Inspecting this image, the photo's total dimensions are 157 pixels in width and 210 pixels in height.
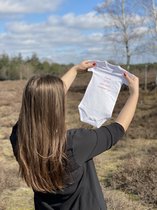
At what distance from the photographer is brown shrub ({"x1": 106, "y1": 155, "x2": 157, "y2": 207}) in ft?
21.1

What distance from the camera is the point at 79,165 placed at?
2541 millimetres

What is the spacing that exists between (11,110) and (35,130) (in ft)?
58.2

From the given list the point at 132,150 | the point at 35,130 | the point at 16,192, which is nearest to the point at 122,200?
the point at 16,192

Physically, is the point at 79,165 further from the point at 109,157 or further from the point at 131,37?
the point at 131,37

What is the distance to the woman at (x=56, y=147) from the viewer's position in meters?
2.43

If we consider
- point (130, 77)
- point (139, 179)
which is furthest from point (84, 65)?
point (139, 179)

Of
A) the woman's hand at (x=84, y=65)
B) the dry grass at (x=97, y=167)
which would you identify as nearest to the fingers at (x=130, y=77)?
the woman's hand at (x=84, y=65)

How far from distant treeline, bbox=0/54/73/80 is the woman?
169 ft

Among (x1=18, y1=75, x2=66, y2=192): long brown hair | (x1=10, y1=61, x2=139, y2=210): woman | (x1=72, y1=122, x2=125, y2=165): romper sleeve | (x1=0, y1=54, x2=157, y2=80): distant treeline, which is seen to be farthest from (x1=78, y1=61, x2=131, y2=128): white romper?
(x1=0, y1=54, x2=157, y2=80): distant treeline

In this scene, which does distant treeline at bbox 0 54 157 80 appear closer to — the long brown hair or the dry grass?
the dry grass

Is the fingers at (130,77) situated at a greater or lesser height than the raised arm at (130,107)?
greater

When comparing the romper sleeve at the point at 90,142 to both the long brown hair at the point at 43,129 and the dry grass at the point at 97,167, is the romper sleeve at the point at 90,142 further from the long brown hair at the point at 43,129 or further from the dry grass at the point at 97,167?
the dry grass at the point at 97,167

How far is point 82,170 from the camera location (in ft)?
8.50

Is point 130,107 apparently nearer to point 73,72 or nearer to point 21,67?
point 73,72
